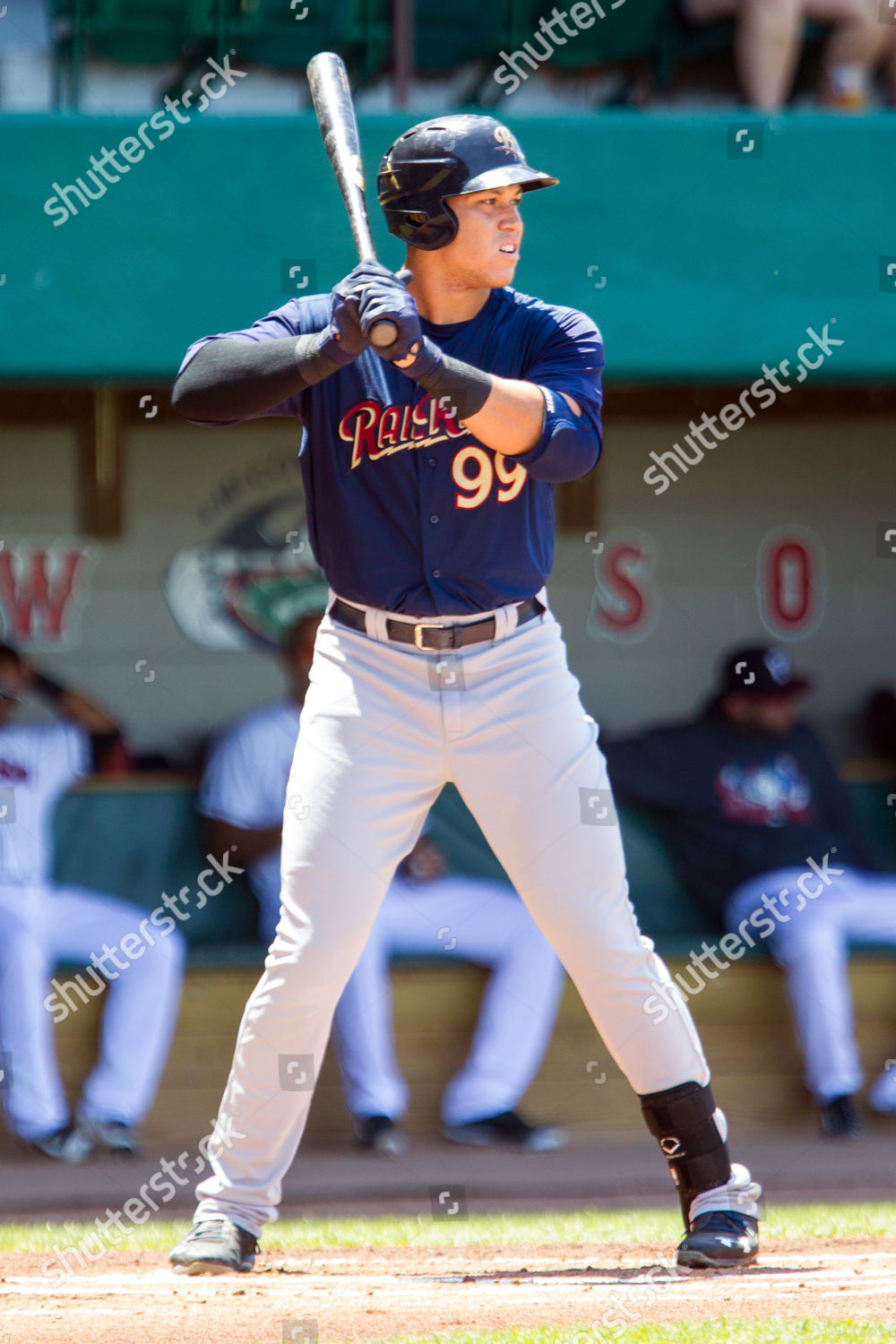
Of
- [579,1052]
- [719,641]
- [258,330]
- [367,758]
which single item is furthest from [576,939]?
[719,641]

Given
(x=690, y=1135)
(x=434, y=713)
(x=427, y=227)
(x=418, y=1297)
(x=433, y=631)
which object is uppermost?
(x=427, y=227)

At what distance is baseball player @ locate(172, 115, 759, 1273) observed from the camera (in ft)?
8.68

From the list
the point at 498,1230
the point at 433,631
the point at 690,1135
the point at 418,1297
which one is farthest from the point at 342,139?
the point at 498,1230

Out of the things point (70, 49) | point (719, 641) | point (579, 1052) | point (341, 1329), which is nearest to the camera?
point (341, 1329)

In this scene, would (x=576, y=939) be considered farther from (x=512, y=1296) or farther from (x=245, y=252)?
(x=245, y=252)

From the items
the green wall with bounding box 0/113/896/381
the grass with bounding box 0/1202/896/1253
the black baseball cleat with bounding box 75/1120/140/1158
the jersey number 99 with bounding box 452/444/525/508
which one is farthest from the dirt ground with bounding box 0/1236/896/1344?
the green wall with bounding box 0/113/896/381

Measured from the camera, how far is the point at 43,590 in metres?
5.91

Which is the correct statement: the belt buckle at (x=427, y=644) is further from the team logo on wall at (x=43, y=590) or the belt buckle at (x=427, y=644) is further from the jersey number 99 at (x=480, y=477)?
the team logo on wall at (x=43, y=590)

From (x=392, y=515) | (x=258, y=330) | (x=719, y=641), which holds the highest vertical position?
(x=258, y=330)

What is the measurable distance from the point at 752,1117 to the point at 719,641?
→ 1823mm

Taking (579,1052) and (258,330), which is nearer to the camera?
(258,330)

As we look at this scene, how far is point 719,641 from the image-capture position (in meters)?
6.21

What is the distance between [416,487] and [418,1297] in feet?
4.10

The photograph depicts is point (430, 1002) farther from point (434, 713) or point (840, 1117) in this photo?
point (434, 713)
